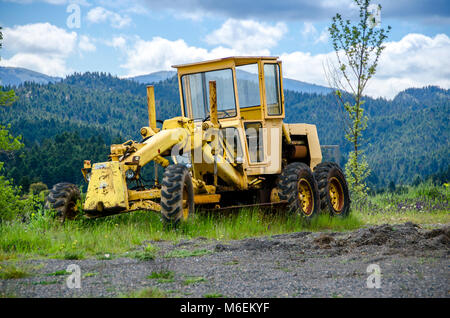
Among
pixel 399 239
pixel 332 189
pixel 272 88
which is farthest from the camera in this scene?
pixel 332 189

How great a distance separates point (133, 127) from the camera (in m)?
111

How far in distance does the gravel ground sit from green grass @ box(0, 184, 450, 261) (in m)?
0.43

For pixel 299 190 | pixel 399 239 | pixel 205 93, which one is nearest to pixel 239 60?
pixel 205 93

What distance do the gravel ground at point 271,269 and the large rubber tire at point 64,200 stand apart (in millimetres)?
2307

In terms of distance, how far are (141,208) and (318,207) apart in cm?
456

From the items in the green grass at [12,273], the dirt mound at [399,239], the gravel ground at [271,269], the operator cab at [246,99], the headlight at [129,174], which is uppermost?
the operator cab at [246,99]

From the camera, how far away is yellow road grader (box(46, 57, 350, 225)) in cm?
1041

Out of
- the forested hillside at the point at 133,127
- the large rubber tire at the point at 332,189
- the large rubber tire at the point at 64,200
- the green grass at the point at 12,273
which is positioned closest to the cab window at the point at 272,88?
the large rubber tire at the point at 332,189

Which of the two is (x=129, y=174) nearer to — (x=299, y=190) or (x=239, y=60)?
(x=239, y=60)

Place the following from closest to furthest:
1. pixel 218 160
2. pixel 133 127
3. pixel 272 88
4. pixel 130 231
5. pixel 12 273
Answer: pixel 12 273, pixel 130 231, pixel 218 160, pixel 272 88, pixel 133 127

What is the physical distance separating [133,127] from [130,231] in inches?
4032

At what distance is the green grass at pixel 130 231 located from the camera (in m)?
8.60

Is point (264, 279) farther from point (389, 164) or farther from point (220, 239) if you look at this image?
point (389, 164)

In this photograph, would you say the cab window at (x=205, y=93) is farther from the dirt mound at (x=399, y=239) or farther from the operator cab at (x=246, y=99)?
the dirt mound at (x=399, y=239)
